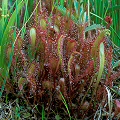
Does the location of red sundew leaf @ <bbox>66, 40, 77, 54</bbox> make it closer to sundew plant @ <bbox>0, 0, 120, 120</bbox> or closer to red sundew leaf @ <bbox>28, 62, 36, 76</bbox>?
sundew plant @ <bbox>0, 0, 120, 120</bbox>

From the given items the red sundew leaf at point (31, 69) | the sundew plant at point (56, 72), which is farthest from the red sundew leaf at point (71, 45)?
the red sundew leaf at point (31, 69)

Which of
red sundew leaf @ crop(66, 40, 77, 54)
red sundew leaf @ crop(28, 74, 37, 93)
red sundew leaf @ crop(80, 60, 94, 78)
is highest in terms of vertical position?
red sundew leaf @ crop(66, 40, 77, 54)

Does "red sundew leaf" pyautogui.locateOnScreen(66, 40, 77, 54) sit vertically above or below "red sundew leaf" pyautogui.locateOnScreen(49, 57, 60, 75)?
above

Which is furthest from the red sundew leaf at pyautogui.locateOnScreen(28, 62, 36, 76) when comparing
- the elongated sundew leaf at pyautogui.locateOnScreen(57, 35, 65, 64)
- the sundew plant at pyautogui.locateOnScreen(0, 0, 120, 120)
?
the elongated sundew leaf at pyautogui.locateOnScreen(57, 35, 65, 64)

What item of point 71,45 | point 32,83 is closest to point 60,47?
point 71,45

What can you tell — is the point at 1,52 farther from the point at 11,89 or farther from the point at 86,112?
the point at 86,112

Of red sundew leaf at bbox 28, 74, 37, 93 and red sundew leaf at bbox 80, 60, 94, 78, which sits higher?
red sundew leaf at bbox 80, 60, 94, 78

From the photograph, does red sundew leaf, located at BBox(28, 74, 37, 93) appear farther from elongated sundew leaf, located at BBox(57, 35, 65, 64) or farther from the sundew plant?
elongated sundew leaf, located at BBox(57, 35, 65, 64)

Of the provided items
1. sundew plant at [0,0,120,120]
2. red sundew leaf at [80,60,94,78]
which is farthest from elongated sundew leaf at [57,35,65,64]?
red sundew leaf at [80,60,94,78]
